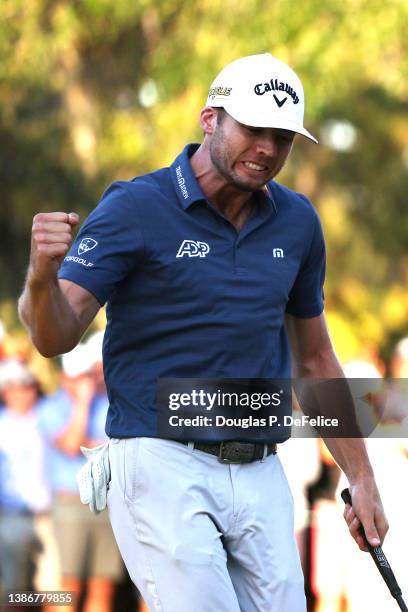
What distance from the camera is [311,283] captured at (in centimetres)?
458

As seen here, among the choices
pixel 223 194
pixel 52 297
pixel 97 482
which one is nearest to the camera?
pixel 52 297

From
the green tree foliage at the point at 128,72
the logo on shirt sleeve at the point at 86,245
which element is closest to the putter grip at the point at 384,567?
the logo on shirt sleeve at the point at 86,245

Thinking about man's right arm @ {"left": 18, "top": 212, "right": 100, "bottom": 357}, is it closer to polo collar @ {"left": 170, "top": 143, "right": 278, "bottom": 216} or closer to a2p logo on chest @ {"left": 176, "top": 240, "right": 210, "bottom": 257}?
a2p logo on chest @ {"left": 176, "top": 240, "right": 210, "bottom": 257}

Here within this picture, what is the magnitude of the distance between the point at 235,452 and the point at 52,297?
2.71 ft

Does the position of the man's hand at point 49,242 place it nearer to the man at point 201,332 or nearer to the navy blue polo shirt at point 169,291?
the man at point 201,332

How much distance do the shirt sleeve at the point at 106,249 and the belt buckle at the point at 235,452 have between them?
0.59 metres

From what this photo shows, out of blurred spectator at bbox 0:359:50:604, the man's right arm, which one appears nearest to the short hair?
the man's right arm

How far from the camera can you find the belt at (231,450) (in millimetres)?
4082

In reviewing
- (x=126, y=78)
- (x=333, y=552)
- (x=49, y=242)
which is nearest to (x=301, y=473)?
(x=333, y=552)

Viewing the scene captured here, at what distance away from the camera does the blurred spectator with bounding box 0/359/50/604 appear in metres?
8.75

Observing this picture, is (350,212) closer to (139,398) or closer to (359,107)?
(359,107)

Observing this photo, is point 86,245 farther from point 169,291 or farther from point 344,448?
point 344,448

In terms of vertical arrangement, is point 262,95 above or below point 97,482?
above

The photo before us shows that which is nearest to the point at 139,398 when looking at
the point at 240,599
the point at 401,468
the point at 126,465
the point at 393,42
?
the point at 126,465
